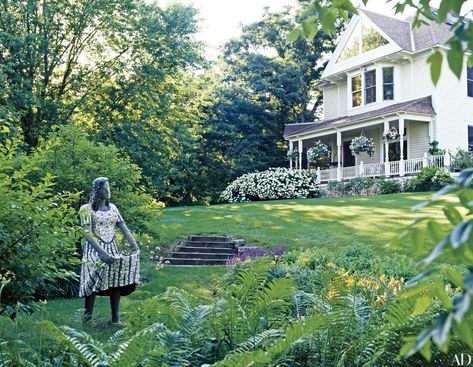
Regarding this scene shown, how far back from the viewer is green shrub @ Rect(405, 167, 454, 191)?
20.1 m

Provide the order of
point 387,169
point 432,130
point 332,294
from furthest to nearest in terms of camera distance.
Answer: point 432,130 < point 387,169 < point 332,294

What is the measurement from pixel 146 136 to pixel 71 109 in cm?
259

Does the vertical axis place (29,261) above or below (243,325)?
above

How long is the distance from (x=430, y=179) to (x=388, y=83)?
725cm

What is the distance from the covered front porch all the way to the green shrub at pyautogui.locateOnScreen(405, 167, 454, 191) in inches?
53.7

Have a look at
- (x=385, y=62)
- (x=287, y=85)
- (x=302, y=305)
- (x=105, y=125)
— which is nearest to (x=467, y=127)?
(x=385, y=62)

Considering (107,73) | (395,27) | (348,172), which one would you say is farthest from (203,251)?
(395,27)

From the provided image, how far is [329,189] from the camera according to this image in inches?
961

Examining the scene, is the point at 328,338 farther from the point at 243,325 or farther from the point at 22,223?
the point at 22,223

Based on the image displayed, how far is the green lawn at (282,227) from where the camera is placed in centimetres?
987

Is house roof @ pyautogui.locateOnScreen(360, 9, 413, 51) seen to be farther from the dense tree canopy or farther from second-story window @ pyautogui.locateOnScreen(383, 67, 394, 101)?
the dense tree canopy

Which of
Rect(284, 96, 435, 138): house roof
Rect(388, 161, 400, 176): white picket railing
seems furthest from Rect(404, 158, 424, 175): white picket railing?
Rect(284, 96, 435, 138): house roof

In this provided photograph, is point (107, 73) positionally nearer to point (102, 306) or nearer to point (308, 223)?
point (308, 223)

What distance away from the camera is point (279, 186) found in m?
24.5
